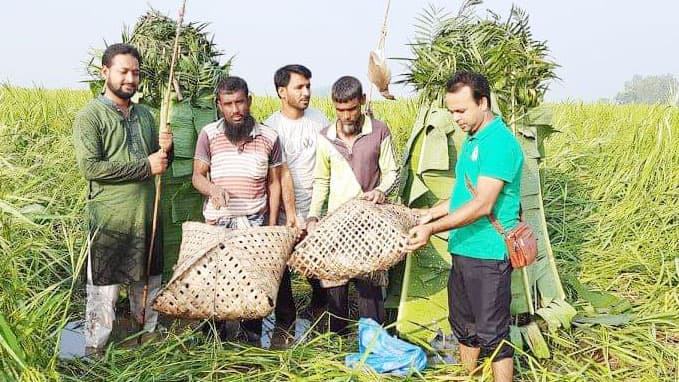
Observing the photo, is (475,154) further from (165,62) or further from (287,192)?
(165,62)

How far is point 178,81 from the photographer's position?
3.73 meters

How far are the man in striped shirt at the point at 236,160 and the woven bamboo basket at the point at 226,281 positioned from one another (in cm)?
55

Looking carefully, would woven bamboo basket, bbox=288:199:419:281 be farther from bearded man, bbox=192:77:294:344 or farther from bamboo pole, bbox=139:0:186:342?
bamboo pole, bbox=139:0:186:342

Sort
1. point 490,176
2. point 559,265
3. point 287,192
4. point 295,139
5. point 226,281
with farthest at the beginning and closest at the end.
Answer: point 559,265 < point 295,139 < point 287,192 < point 226,281 < point 490,176

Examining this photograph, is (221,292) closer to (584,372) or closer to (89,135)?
(89,135)

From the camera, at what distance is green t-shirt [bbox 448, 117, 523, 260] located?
92.7 inches

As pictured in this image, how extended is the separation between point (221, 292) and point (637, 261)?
3.13 meters

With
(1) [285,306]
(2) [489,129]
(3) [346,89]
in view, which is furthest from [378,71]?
(1) [285,306]

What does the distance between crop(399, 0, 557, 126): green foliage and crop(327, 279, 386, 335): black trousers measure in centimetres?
108

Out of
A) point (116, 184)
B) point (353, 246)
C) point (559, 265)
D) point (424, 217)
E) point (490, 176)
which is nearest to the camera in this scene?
point (490, 176)

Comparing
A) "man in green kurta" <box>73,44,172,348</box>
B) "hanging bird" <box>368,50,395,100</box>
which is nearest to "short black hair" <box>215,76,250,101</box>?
"man in green kurta" <box>73,44,172,348</box>

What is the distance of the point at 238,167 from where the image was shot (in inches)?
124

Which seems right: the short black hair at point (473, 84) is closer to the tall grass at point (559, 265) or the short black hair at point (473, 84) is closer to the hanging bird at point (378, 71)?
the hanging bird at point (378, 71)

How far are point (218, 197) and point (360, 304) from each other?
0.93 meters
